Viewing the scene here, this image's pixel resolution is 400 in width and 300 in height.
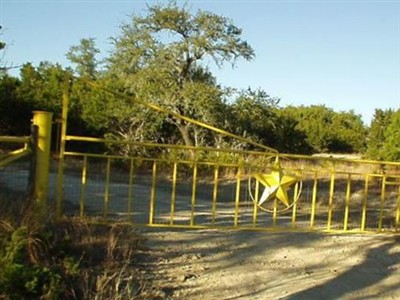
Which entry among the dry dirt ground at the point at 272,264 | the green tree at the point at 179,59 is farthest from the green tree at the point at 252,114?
the dry dirt ground at the point at 272,264

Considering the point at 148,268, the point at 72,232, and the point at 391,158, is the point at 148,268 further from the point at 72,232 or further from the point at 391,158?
the point at 391,158

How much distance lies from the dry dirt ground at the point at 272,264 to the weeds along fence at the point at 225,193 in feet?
1.53

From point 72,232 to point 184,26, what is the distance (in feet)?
62.9

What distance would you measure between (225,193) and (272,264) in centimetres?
1020

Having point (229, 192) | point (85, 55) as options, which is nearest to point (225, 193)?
point (229, 192)

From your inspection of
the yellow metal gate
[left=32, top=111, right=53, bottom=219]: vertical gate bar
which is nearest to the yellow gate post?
[left=32, top=111, right=53, bottom=219]: vertical gate bar

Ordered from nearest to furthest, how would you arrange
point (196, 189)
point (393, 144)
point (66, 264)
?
point (66, 264), point (196, 189), point (393, 144)

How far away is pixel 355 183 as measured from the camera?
18.6m

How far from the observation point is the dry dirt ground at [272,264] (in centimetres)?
595

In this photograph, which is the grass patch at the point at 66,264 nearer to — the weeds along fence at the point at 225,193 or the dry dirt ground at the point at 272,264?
the dry dirt ground at the point at 272,264

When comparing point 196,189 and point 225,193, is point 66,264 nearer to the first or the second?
point 196,189

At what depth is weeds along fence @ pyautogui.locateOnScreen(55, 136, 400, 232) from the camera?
8.37 meters

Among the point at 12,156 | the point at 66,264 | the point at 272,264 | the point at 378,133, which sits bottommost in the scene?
the point at 272,264

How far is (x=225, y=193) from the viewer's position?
56.3 feet
